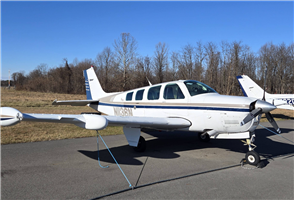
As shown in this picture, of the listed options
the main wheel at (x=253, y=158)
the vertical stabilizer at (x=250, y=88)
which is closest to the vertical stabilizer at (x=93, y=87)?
the main wheel at (x=253, y=158)

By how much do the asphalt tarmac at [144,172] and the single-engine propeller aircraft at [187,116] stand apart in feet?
2.11

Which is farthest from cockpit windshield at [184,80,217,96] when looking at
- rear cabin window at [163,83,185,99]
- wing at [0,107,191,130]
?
wing at [0,107,191,130]

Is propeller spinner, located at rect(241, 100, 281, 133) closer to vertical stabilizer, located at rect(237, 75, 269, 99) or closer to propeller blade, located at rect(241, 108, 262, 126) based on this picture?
propeller blade, located at rect(241, 108, 262, 126)

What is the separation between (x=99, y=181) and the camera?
4.00 meters

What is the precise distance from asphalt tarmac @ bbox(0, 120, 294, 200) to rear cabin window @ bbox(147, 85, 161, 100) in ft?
5.58

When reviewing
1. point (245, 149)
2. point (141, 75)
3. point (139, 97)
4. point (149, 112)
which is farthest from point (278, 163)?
point (141, 75)

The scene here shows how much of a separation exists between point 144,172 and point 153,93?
3037 mm

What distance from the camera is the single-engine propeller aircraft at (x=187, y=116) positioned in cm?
441

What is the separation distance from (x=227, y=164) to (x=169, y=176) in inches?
72.1

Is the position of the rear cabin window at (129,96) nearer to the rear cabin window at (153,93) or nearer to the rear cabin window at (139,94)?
the rear cabin window at (139,94)

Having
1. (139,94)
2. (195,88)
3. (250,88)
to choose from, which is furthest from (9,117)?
(250,88)

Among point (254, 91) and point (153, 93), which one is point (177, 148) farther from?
point (254, 91)

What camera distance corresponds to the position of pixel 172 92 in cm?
639

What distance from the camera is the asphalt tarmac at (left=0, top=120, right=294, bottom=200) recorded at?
3555mm
